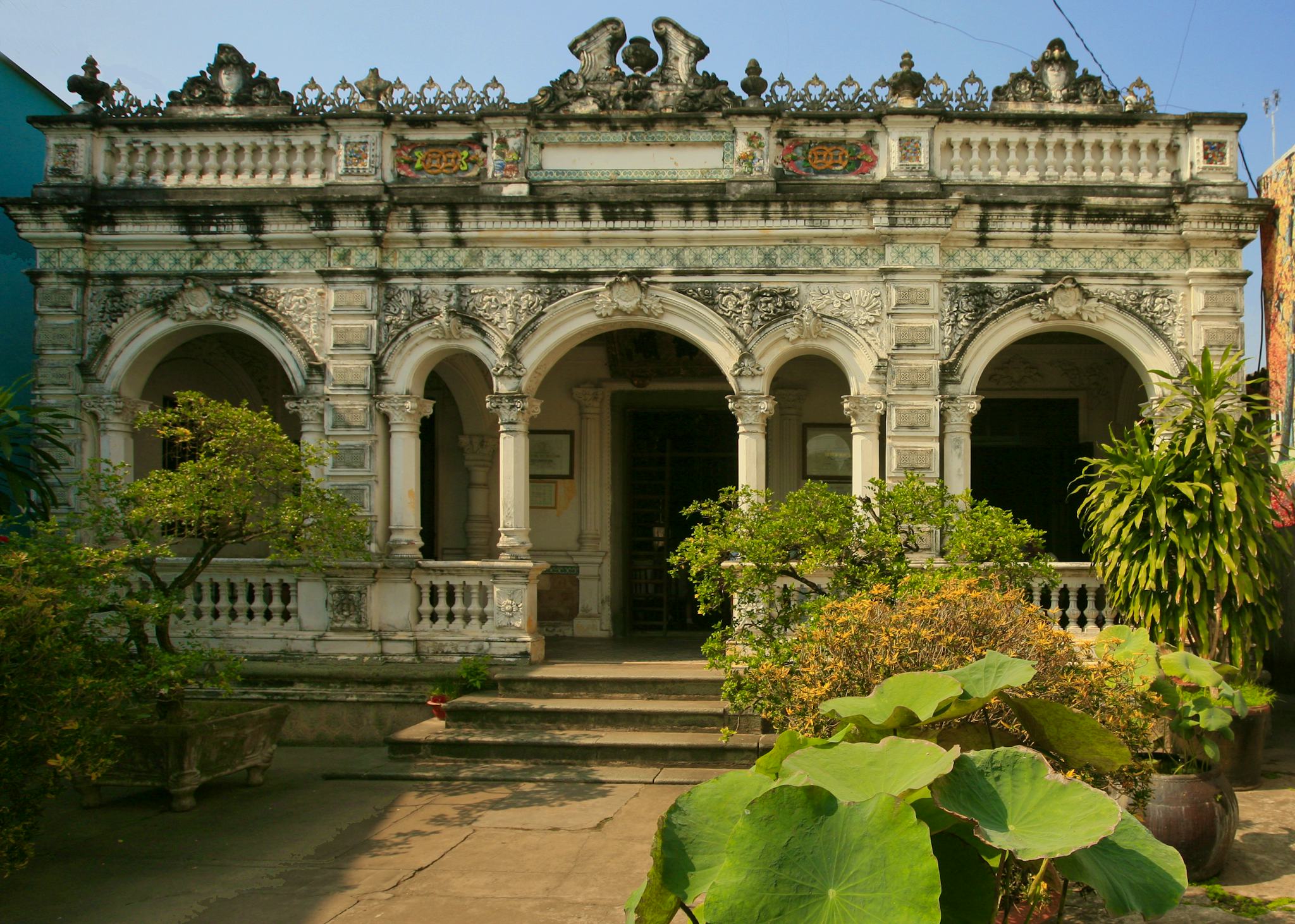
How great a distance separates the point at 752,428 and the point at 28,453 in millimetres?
6455

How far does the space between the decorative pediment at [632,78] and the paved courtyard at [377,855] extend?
578cm

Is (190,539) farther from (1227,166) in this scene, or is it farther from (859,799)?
(1227,166)

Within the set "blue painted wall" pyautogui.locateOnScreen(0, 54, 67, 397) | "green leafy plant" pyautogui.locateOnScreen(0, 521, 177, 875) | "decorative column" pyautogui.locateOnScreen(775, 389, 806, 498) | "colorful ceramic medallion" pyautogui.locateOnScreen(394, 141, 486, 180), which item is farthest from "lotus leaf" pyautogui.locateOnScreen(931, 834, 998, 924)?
"blue painted wall" pyautogui.locateOnScreen(0, 54, 67, 397)

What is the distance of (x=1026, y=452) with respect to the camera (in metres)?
11.0

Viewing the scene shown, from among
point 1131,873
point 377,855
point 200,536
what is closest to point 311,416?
point 200,536

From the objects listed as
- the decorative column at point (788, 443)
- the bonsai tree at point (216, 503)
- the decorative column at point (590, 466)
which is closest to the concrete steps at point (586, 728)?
the bonsai tree at point (216, 503)

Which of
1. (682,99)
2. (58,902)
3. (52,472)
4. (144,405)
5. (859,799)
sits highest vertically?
(682,99)

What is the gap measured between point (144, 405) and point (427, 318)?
2.85m

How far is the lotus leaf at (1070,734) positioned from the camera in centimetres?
337

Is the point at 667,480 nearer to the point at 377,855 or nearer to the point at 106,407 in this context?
the point at 106,407

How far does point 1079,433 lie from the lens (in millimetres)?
10906

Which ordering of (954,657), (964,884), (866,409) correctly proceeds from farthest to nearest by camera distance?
(866,409), (954,657), (964,884)

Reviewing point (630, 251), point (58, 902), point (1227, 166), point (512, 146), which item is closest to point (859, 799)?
point (58, 902)

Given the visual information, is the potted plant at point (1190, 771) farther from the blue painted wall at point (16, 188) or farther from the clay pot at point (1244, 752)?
the blue painted wall at point (16, 188)
